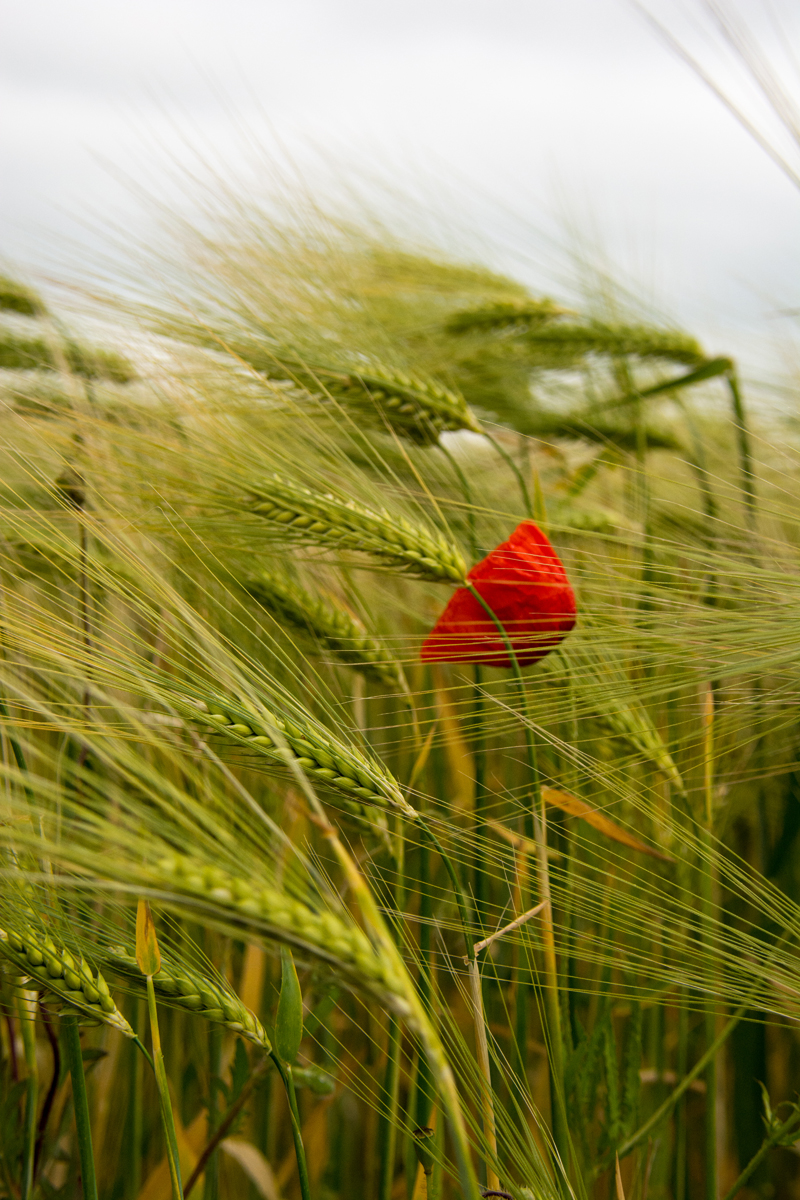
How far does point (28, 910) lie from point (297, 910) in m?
0.21

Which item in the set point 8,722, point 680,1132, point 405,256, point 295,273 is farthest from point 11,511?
point 405,256

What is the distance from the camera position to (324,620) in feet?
2.32

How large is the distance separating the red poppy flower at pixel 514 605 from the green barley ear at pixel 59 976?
27 cm

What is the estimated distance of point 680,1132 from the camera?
663 mm

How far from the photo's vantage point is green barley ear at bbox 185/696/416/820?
16.6 inches

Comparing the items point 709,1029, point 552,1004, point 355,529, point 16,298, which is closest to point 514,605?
point 355,529

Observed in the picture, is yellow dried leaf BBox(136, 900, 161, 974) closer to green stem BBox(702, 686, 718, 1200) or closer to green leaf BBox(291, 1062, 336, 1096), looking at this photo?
green leaf BBox(291, 1062, 336, 1096)

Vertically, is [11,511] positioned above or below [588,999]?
above

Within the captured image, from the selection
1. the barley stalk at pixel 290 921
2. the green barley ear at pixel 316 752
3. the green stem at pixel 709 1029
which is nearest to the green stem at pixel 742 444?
the green stem at pixel 709 1029

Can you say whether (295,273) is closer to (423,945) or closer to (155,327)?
(155,327)

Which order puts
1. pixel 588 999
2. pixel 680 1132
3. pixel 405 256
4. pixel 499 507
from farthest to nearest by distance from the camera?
pixel 405 256
pixel 499 507
pixel 588 999
pixel 680 1132

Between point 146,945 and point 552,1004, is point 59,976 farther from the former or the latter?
point 552,1004

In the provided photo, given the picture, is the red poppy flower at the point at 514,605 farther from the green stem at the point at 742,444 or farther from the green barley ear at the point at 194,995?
the green stem at the point at 742,444

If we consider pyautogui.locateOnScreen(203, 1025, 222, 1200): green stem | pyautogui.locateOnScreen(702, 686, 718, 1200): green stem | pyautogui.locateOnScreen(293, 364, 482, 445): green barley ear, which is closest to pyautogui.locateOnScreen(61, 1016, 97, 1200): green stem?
pyautogui.locateOnScreen(203, 1025, 222, 1200): green stem
